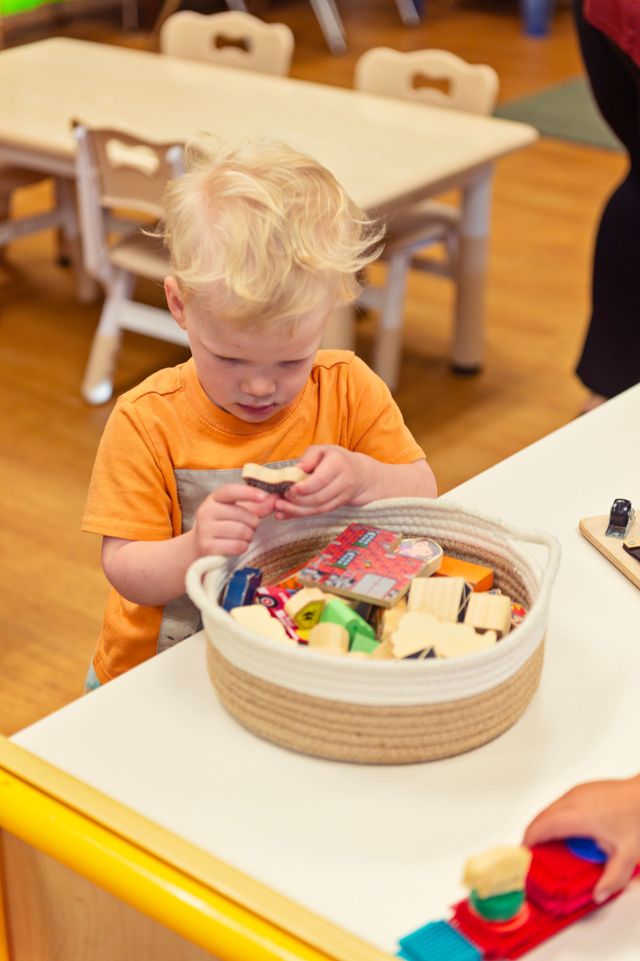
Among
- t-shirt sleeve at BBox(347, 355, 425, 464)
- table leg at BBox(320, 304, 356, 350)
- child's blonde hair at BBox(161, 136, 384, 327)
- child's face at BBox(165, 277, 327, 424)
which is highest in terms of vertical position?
child's blonde hair at BBox(161, 136, 384, 327)

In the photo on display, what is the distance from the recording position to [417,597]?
945 mm

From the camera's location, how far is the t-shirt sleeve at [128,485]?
3.60ft

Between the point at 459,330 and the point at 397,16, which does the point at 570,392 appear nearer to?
the point at 459,330

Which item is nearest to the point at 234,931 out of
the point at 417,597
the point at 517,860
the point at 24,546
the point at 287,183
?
the point at 517,860

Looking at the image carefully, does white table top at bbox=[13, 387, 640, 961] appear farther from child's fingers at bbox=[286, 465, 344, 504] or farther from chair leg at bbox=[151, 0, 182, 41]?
chair leg at bbox=[151, 0, 182, 41]

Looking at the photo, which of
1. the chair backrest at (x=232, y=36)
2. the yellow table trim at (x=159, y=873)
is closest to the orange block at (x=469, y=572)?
the yellow table trim at (x=159, y=873)

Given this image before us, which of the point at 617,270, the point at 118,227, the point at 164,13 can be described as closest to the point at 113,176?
the point at 118,227

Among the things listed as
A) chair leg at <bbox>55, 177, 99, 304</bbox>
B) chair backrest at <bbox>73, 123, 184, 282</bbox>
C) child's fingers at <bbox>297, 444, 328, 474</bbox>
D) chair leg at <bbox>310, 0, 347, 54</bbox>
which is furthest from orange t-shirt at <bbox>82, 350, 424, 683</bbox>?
chair leg at <bbox>310, 0, 347, 54</bbox>

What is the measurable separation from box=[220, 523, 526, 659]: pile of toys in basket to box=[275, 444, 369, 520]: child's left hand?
0.03 metres

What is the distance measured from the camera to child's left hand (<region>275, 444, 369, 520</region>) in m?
1.01

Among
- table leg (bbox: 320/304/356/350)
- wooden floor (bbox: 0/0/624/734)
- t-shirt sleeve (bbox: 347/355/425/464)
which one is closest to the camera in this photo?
→ t-shirt sleeve (bbox: 347/355/425/464)

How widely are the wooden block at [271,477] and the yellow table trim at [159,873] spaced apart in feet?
0.86

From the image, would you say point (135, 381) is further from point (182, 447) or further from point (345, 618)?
point (345, 618)

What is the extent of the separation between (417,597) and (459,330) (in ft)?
7.41
